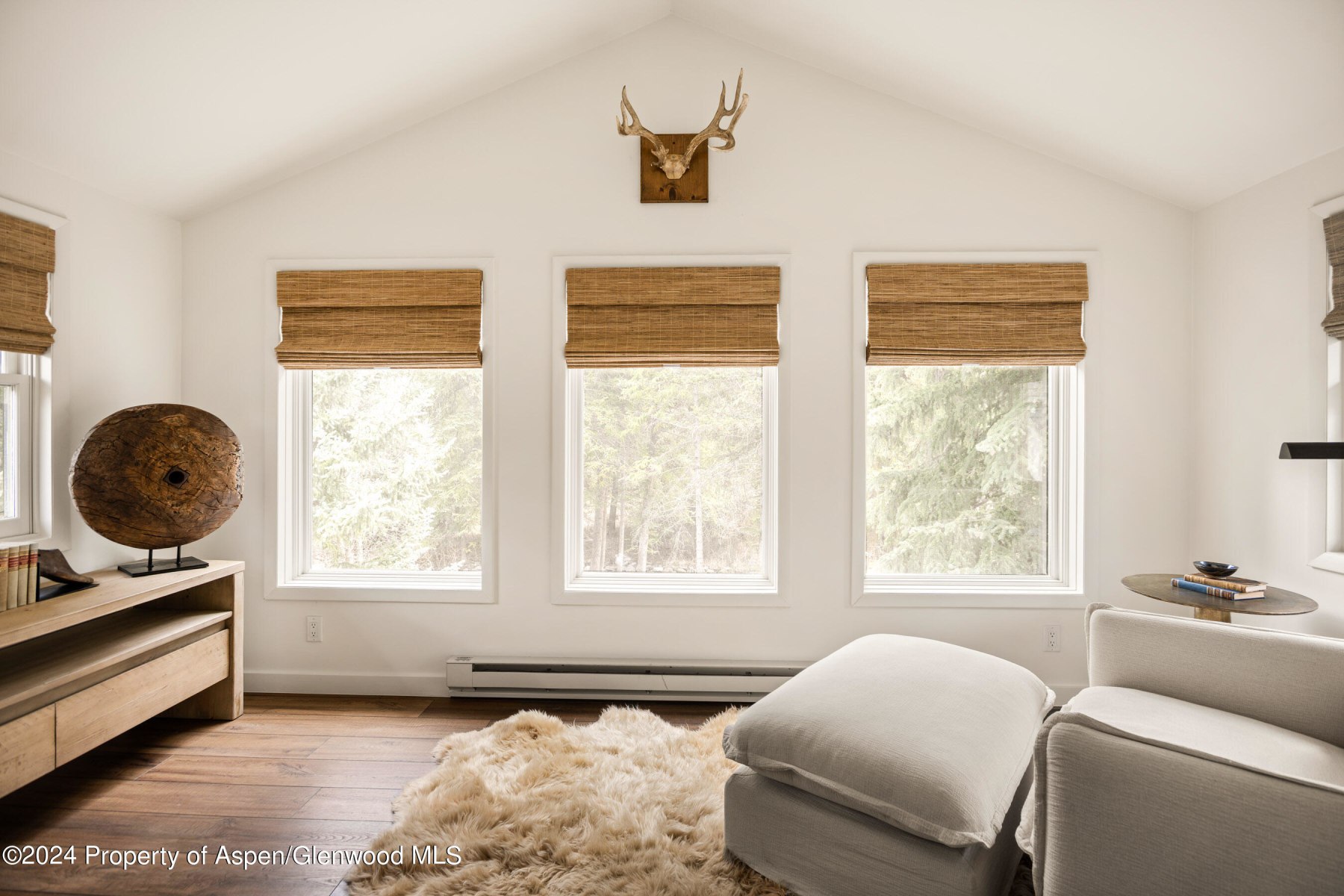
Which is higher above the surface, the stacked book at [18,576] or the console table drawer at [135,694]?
the stacked book at [18,576]

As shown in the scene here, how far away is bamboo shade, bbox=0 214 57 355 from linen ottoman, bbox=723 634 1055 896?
2.80 metres

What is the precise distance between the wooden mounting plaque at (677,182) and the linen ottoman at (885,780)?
2.06 meters

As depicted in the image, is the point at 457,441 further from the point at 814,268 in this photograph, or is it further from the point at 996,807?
the point at 996,807

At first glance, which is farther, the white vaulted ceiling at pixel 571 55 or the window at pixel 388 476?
the window at pixel 388 476

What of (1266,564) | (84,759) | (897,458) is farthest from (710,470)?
(84,759)

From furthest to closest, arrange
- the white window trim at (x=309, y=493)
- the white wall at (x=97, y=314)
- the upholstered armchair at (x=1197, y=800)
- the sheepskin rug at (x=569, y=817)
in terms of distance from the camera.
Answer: the white window trim at (x=309, y=493)
the white wall at (x=97, y=314)
the sheepskin rug at (x=569, y=817)
the upholstered armchair at (x=1197, y=800)

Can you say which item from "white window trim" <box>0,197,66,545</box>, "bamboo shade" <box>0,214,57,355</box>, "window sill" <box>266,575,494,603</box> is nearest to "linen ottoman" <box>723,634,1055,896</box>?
"window sill" <box>266,575,494,603</box>

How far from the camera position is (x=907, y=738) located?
1.49 meters

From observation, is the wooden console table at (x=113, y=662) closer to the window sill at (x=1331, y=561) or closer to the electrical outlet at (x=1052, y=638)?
the electrical outlet at (x=1052, y=638)

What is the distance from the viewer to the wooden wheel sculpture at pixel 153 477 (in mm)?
2215

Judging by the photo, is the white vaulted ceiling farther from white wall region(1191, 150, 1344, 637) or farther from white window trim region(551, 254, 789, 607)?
white window trim region(551, 254, 789, 607)

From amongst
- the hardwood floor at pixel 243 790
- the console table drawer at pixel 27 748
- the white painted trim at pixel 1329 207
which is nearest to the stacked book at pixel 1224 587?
the white painted trim at pixel 1329 207

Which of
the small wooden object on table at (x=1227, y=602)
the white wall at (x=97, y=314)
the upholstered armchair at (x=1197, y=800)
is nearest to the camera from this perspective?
the upholstered armchair at (x=1197, y=800)

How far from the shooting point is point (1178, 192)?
268 centimetres
